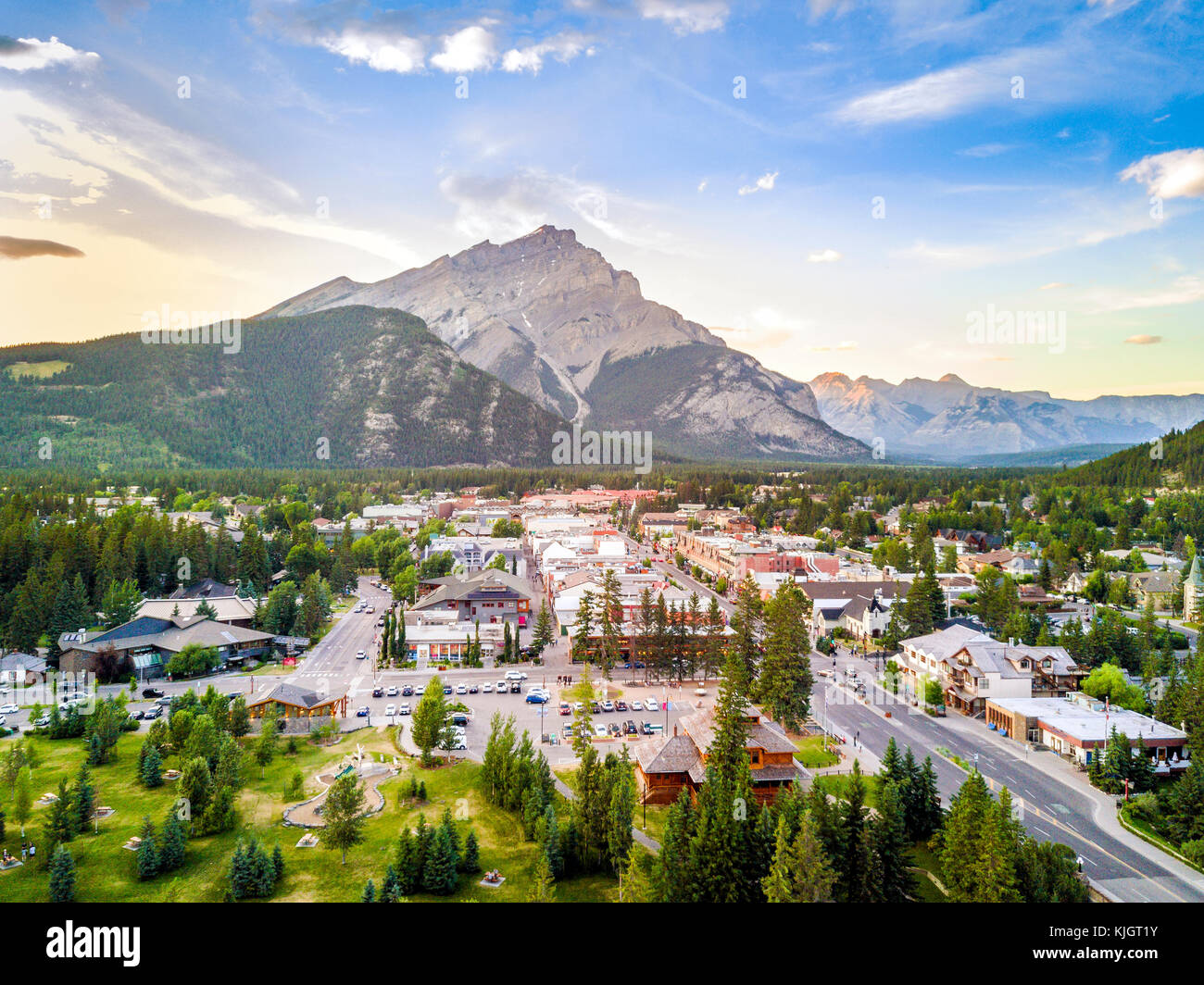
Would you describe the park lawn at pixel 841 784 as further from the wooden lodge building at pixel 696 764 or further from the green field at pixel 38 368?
the green field at pixel 38 368

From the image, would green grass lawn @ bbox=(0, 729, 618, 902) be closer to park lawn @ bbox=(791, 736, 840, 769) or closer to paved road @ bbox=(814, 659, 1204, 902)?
park lawn @ bbox=(791, 736, 840, 769)

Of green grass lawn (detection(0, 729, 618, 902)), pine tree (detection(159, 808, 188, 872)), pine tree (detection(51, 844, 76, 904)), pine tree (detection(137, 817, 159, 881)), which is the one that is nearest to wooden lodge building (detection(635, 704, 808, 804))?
green grass lawn (detection(0, 729, 618, 902))

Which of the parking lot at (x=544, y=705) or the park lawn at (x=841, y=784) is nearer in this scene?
the park lawn at (x=841, y=784)

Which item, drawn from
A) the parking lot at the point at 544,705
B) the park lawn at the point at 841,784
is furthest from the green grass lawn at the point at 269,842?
the park lawn at the point at 841,784

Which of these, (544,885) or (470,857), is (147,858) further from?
(544,885)

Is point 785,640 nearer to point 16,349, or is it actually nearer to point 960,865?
point 960,865

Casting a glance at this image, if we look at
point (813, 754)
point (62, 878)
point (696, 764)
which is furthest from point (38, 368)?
point (813, 754)
